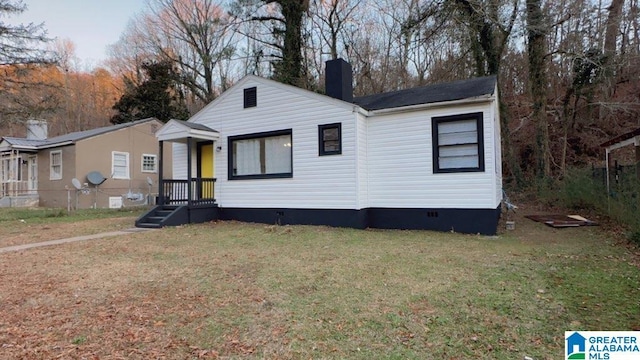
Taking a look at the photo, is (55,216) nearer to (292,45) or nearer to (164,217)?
(164,217)

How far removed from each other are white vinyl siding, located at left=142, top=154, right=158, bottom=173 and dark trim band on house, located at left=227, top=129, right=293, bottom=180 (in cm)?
1161

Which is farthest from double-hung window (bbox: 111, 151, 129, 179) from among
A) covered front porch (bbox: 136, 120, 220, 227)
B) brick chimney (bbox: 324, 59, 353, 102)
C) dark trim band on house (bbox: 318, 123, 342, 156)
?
dark trim band on house (bbox: 318, 123, 342, 156)

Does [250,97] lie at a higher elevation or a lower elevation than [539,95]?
lower

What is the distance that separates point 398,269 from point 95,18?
20679 millimetres

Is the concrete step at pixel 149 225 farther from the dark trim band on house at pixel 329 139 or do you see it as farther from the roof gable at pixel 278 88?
the dark trim band on house at pixel 329 139

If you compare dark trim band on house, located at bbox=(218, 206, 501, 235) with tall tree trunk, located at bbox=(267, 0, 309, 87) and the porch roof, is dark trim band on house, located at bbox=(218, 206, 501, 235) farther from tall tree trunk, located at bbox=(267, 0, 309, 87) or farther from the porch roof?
tall tree trunk, located at bbox=(267, 0, 309, 87)

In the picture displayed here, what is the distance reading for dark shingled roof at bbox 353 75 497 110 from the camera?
856cm

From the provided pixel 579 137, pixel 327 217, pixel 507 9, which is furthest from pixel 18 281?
pixel 579 137

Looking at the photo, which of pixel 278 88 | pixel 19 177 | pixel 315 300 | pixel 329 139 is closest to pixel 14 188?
pixel 19 177

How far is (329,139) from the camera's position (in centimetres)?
957

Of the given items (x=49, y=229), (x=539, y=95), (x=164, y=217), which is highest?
(x=539, y=95)

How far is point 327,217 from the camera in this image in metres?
9.54

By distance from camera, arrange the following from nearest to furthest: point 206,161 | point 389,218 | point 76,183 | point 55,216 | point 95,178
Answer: point 389,218
point 206,161
point 55,216
point 76,183
point 95,178

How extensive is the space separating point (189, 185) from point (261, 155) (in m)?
2.23
